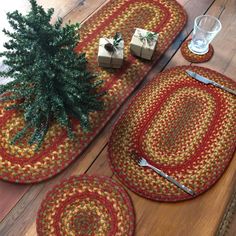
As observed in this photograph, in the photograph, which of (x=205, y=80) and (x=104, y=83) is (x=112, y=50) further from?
(x=205, y=80)

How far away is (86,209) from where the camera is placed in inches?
24.3

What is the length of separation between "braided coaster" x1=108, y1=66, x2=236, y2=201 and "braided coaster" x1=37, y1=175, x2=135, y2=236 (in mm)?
42

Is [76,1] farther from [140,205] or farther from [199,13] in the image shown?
[140,205]

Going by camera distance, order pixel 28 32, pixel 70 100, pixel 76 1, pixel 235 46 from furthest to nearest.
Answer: pixel 76 1 → pixel 235 46 → pixel 70 100 → pixel 28 32

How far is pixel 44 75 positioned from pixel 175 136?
12.8 inches

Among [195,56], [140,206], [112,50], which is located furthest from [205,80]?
[140,206]

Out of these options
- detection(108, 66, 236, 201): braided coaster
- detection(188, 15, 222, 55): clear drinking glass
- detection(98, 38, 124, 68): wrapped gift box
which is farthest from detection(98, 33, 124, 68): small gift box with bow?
detection(188, 15, 222, 55): clear drinking glass

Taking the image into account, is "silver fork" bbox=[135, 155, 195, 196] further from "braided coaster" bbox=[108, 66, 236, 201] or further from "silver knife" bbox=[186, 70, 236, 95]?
"silver knife" bbox=[186, 70, 236, 95]

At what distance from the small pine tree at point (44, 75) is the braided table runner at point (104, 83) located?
3 centimetres

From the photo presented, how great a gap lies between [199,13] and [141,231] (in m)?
0.70

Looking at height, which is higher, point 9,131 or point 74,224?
point 9,131

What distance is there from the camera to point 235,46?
887 mm

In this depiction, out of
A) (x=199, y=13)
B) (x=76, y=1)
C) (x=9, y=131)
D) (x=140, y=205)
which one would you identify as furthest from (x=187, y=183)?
(x=76, y=1)

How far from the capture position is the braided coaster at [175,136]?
65 centimetres
